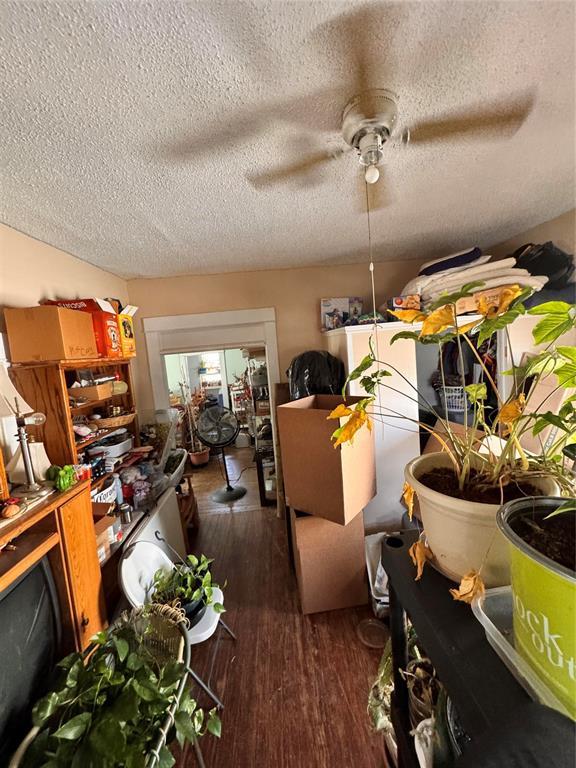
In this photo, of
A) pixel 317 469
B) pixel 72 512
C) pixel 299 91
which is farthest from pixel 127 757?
pixel 299 91

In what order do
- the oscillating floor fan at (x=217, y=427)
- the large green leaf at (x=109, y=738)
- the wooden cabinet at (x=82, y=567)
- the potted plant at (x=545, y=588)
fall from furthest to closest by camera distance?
1. the oscillating floor fan at (x=217, y=427)
2. the wooden cabinet at (x=82, y=567)
3. the large green leaf at (x=109, y=738)
4. the potted plant at (x=545, y=588)

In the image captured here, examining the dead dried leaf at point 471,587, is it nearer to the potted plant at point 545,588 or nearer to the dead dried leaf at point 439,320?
the potted plant at point 545,588

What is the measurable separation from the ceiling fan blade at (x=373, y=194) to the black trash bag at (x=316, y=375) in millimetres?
937

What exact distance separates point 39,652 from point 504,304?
1601 millimetres

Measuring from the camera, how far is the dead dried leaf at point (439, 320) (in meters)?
0.46

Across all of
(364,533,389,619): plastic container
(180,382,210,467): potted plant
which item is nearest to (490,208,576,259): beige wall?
(364,533,389,619): plastic container

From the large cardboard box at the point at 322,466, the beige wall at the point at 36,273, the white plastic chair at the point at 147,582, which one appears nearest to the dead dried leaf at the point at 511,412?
the large cardboard box at the point at 322,466

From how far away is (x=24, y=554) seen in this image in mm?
918

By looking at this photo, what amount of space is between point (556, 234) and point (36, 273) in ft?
9.19

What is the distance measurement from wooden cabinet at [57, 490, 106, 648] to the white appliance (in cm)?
28

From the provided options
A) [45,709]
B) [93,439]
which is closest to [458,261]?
[93,439]

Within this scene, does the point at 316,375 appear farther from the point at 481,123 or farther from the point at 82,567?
the point at 82,567

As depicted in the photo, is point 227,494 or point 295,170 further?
point 227,494

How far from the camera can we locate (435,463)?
1.92ft
